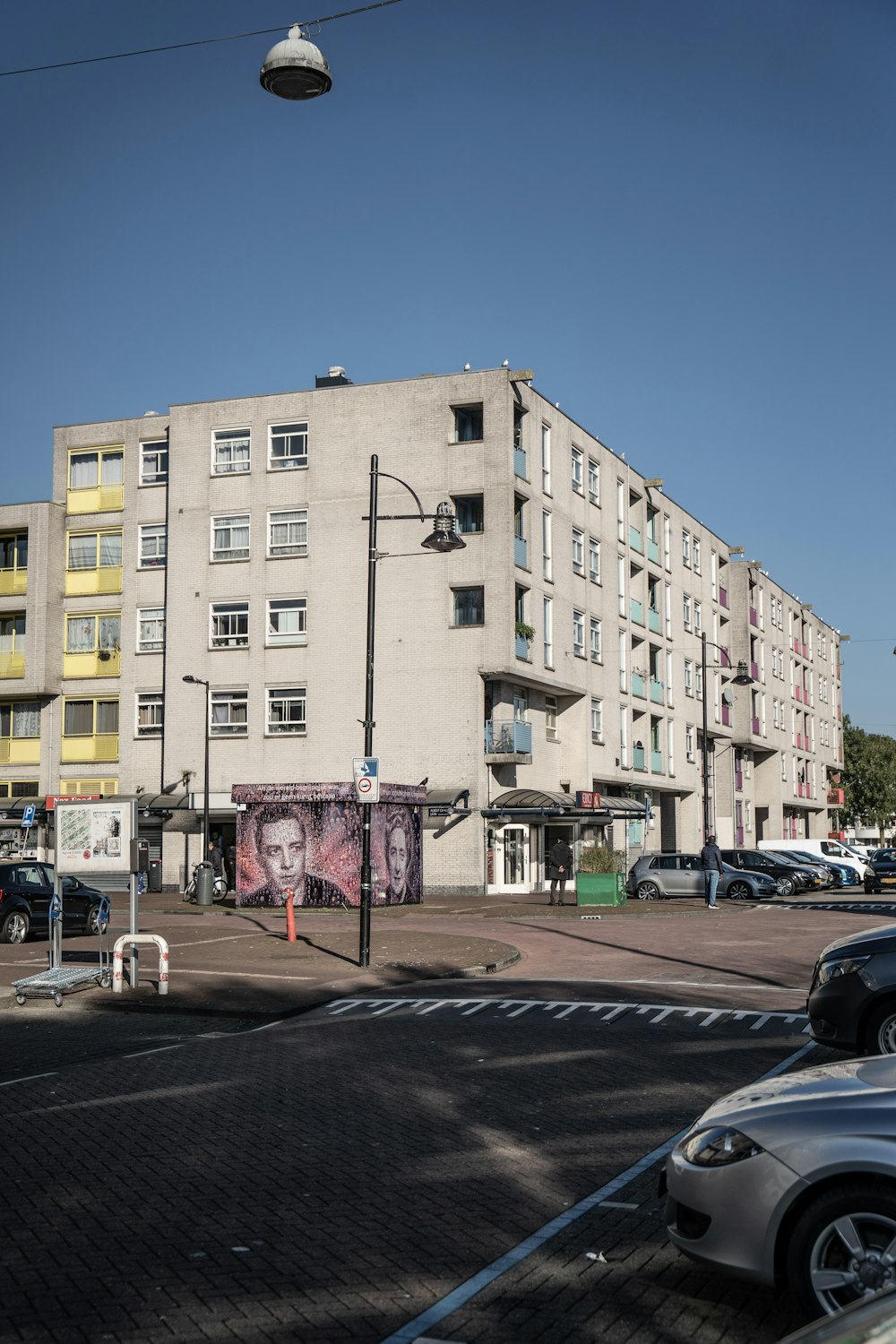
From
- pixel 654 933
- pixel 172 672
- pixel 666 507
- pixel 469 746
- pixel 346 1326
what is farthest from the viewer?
pixel 666 507

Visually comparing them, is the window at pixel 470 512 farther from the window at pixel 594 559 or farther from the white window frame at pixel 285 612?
the window at pixel 594 559

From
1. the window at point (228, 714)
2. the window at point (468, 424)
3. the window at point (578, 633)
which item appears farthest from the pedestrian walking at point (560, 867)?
the window at point (468, 424)

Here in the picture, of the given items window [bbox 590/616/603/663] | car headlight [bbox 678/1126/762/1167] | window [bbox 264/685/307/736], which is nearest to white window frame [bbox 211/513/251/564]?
window [bbox 264/685/307/736]

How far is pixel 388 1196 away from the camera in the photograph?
274 inches

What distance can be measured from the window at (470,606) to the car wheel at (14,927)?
891 inches

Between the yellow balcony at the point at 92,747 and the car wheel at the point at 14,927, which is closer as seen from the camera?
the car wheel at the point at 14,927

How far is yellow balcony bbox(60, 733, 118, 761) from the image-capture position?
1978 inches

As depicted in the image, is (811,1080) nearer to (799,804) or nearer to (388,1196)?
(388,1196)

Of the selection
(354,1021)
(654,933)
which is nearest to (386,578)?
(654,933)

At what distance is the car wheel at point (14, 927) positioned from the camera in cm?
2459

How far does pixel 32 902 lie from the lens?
24953 millimetres

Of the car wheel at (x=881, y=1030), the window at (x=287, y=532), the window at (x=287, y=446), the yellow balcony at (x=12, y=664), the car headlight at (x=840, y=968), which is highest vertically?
the window at (x=287, y=446)

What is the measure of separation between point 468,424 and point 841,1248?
43.3 m

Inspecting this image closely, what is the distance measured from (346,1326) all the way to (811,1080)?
211 cm
